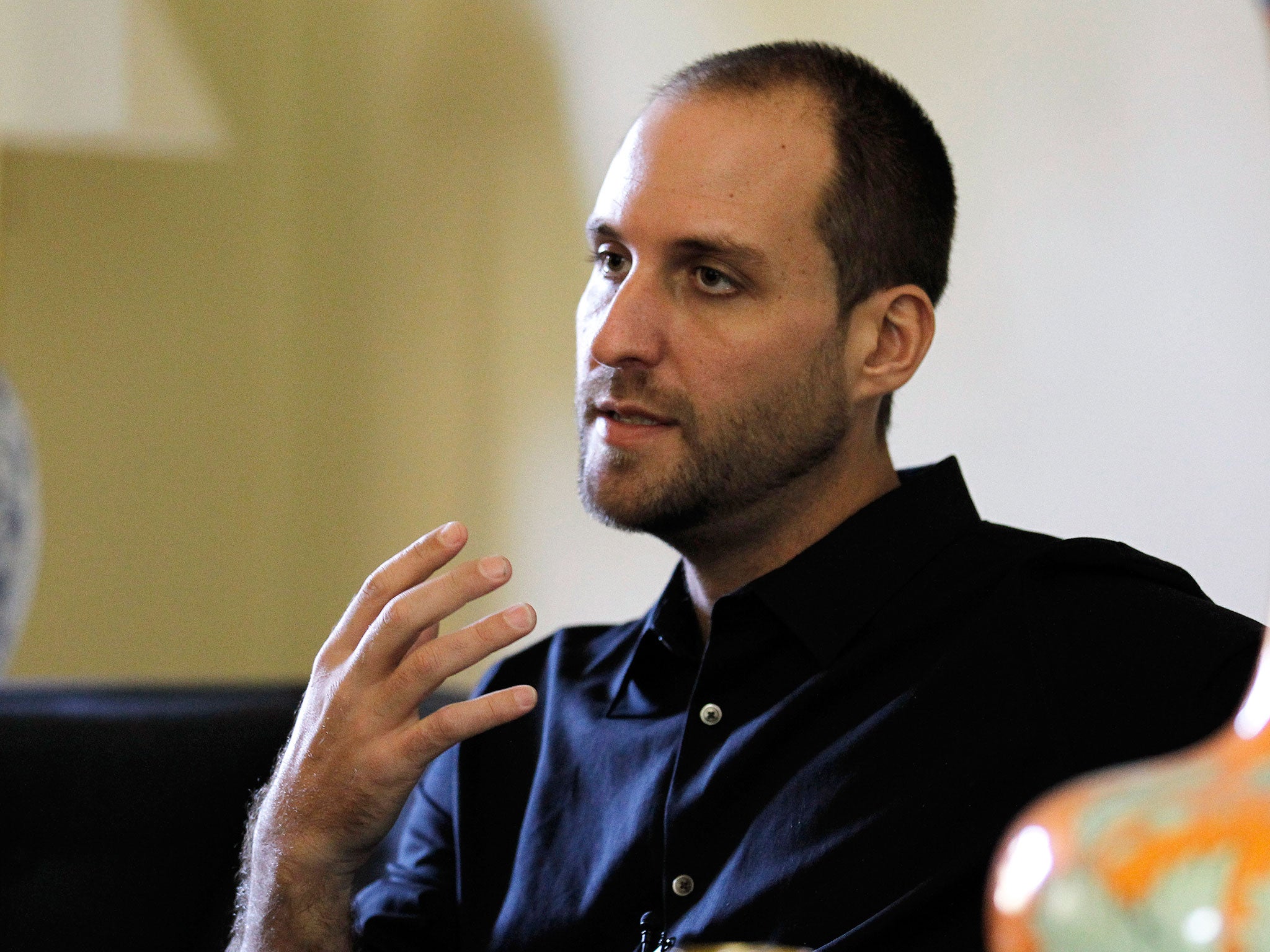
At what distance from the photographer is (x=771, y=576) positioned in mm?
1040

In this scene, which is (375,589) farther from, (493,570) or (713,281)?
(713,281)

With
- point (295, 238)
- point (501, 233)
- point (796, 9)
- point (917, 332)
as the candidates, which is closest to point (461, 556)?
point (501, 233)

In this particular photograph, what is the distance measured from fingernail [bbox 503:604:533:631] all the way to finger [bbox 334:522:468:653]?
74 millimetres

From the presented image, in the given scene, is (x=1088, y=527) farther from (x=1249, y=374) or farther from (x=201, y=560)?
(x=201, y=560)

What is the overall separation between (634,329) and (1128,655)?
1.47 ft

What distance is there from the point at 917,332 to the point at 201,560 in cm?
177

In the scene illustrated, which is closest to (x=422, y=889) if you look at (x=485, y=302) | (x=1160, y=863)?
(x=1160, y=863)

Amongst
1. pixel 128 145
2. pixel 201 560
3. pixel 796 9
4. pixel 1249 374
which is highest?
pixel 796 9

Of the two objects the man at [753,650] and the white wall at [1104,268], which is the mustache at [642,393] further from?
the white wall at [1104,268]

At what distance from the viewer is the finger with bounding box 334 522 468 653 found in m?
0.96

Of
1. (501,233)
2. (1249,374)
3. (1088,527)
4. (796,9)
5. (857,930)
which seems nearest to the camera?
(857,930)

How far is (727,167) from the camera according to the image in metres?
1.11

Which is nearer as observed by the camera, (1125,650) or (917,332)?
(1125,650)

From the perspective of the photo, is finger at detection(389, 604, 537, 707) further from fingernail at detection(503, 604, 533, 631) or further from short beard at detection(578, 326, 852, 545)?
short beard at detection(578, 326, 852, 545)
